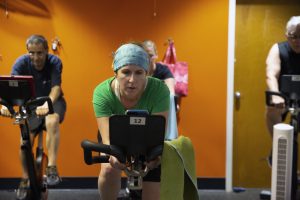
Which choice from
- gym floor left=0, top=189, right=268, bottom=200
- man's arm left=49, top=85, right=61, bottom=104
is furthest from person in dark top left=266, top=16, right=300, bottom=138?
man's arm left=49, top=85, right=61, bottom=104

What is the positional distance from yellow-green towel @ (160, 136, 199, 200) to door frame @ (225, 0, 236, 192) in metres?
1.85

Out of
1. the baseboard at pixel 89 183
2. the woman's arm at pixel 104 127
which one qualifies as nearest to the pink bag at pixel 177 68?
the baseboard at pixel 89 183

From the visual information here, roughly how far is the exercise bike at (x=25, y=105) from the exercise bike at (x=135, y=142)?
1086 millimetres

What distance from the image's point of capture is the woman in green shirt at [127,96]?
1810 mm

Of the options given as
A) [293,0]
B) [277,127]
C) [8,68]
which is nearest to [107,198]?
[277,127]

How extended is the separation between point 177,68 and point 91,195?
1.41m

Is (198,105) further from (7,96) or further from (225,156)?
(7,96)

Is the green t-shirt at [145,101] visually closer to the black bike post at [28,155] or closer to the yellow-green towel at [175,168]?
the yellow-green towel at [175,168]

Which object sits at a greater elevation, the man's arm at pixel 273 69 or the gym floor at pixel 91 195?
the man's arm at pixel 273 69

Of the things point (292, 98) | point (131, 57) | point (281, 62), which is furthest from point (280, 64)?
point (131, 57)

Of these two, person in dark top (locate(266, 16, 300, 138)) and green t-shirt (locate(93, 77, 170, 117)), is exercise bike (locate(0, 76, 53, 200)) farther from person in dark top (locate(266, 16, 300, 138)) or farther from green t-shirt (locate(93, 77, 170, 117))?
person in dark top (locate(266, 16, 300, 138))

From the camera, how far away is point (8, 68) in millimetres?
3566

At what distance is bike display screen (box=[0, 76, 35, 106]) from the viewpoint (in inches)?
94.7

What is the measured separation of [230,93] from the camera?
3.55m
